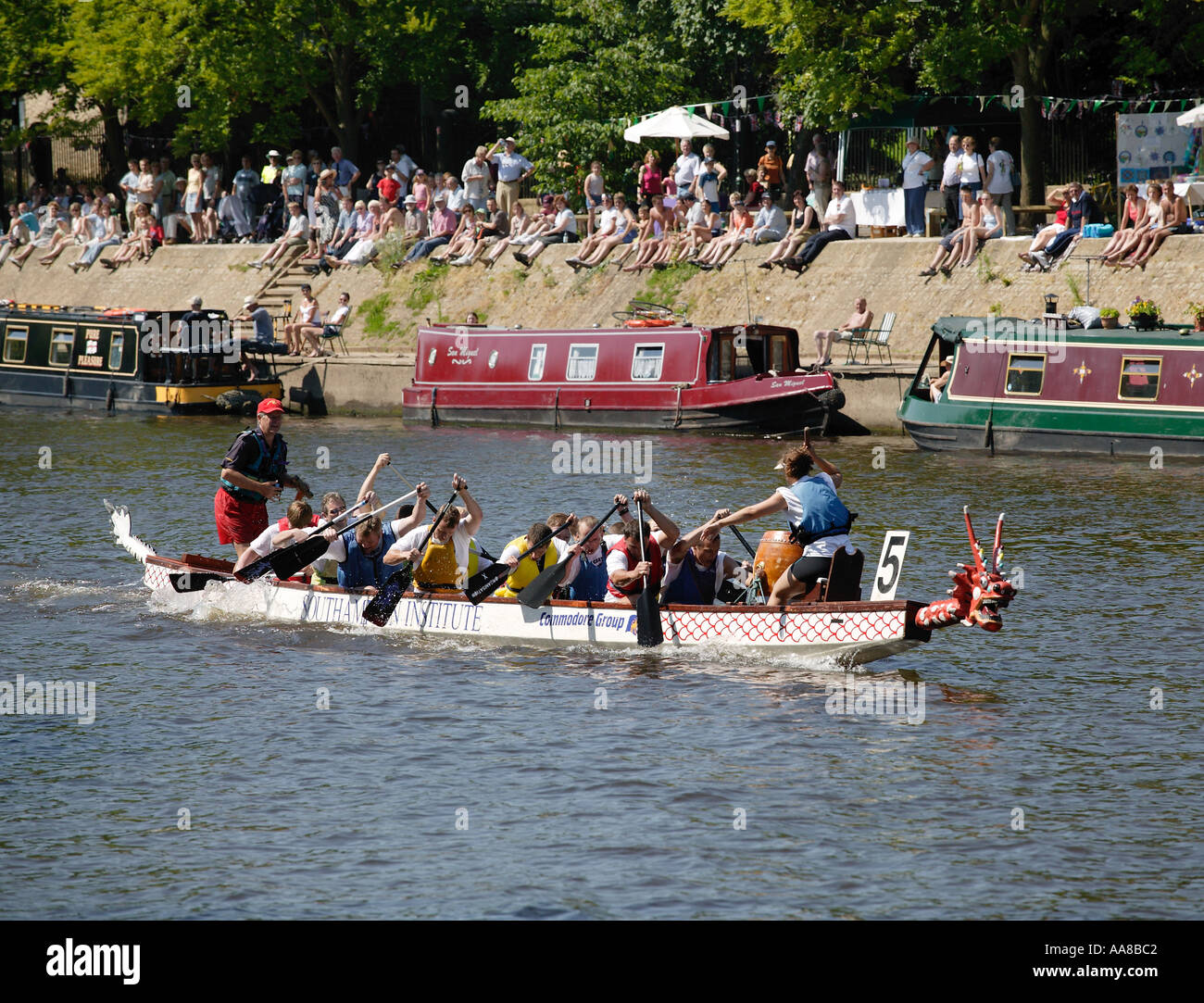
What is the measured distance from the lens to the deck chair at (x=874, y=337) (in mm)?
31906

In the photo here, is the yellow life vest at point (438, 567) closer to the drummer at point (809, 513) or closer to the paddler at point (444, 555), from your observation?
the paddler at point (444, 555)

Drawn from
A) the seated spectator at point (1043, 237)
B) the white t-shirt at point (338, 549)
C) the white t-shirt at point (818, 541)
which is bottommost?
the white t-shirt at point (338, 549)

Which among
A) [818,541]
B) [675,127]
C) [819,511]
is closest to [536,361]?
[675,127]

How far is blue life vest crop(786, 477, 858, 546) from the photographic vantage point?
14.8 m

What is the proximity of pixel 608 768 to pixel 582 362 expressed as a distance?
21.8 meters

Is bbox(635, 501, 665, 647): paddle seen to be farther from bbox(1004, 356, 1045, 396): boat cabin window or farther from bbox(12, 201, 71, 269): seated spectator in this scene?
bbox(12, 201, 71, 269): seated spectator

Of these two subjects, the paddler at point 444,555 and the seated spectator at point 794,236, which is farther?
the seated spectator at point 794,236

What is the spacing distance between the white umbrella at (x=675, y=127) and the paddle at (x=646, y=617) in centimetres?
2165

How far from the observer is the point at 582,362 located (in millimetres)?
33969

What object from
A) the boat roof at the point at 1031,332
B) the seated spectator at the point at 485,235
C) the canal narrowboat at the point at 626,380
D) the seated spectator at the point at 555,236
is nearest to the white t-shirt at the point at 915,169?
the boat roof at the point at 1031,332

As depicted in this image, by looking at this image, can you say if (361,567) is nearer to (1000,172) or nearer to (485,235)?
(1000,172)

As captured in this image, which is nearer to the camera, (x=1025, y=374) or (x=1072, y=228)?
(x=1025, y=374)

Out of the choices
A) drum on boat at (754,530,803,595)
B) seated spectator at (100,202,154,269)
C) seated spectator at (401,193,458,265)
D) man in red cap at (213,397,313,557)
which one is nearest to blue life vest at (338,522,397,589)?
man in red cap at (213,397,313,557)
